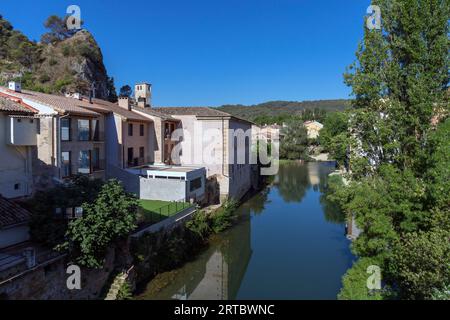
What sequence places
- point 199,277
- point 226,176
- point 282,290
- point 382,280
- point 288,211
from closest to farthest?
1. point 382,280
2. point 282,290
3. point 199,277
4. point 226,176
5. point 288,211

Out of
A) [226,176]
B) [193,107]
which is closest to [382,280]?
[226,176]

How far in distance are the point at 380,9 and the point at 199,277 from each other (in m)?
14.1

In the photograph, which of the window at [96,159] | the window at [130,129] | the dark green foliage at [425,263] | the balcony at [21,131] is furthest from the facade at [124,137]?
the dark green foliage at [425,263]

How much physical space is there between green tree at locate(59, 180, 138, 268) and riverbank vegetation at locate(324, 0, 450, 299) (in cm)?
797

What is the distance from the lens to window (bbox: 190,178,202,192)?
24.5m

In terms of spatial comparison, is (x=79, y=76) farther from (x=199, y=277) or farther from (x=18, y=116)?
(x=199, y=277)

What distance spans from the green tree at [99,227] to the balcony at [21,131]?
5.11 m

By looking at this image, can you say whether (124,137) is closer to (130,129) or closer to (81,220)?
(130,129)

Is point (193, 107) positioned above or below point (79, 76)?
below

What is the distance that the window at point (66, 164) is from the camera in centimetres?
1971

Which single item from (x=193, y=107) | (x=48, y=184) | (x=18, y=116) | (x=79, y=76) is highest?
(x=79, y=76)
